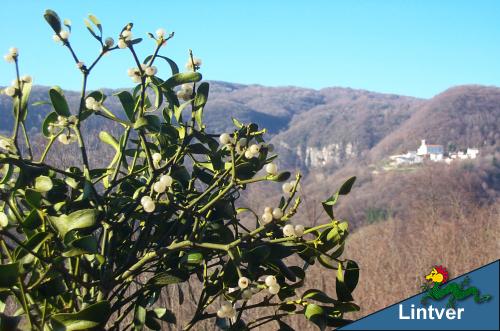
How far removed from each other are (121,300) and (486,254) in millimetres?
7122

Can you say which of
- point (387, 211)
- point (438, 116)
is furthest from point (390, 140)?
point (387, 211)

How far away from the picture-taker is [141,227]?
1.96ft

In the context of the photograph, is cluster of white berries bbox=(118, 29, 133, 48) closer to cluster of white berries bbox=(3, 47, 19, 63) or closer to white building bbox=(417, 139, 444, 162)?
cluster of white berries bbox=(3, 47, 19, 63)

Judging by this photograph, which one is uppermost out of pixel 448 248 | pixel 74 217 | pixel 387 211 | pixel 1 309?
pixel 74 217

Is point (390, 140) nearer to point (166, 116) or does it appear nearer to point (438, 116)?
point (438, 116)

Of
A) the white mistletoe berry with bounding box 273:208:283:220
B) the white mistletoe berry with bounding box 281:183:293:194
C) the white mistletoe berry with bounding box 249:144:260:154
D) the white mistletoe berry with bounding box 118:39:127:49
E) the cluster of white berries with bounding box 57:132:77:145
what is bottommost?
the white mistletoe berry with bounding box 273:208:283:220

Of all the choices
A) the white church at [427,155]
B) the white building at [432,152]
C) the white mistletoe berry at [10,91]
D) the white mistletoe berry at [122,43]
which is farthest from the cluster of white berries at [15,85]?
the white building at [432,152]

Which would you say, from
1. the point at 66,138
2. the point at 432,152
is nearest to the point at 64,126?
the point at 66,138

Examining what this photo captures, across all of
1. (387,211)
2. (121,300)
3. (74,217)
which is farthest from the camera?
(387,211)

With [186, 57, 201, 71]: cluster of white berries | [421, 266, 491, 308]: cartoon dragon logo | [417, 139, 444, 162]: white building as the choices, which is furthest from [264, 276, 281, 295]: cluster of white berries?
[417, 139, 444, 162]: white building

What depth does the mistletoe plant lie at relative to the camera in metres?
0.48

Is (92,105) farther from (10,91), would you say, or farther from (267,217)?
(267,217)

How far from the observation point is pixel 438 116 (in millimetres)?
32562

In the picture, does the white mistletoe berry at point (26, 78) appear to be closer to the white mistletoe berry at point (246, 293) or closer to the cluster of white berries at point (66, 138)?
the cluster of white berries at point (66, 138)
